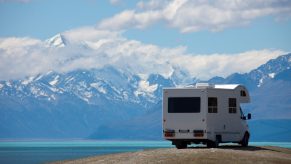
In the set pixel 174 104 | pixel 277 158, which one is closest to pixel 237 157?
pixel 277 158

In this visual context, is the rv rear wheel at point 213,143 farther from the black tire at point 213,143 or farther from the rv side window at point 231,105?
the rv side window at point 231,105

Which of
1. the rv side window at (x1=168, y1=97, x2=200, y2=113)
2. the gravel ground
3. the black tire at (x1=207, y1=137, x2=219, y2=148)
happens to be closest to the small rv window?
the black tire at (x1=207, y1=137, x2=219, y2=148)

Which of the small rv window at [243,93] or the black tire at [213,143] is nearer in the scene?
the black tire at [213,143]

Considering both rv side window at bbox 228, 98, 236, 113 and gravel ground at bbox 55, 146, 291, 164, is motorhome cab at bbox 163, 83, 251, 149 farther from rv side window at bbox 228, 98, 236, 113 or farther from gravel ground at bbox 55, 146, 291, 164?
gravel ground at bbox 55, 146, 291, 164

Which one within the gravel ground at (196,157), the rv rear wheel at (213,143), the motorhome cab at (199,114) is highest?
the motorhome cab at (199,114)

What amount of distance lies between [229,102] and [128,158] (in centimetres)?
935

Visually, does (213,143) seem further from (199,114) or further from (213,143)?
(199,114)

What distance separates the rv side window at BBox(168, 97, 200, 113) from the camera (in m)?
45.1

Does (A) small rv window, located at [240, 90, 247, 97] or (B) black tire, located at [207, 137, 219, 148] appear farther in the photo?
(A) small rv window, located at [240, 90, 247, 97]

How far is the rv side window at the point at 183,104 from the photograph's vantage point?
45.1 meters

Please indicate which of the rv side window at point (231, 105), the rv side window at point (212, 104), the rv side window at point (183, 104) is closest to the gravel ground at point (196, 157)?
the rv side window at point (212, 104)

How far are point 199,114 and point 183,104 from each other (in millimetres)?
1195

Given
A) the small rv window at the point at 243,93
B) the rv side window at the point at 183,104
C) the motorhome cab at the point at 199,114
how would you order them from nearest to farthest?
the motorhome cab at the point at 199,114
the rv side window at the point at 183,104
the small rv window at the point at 243,93

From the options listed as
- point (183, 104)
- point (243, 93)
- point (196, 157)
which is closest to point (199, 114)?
point (183, 104)
